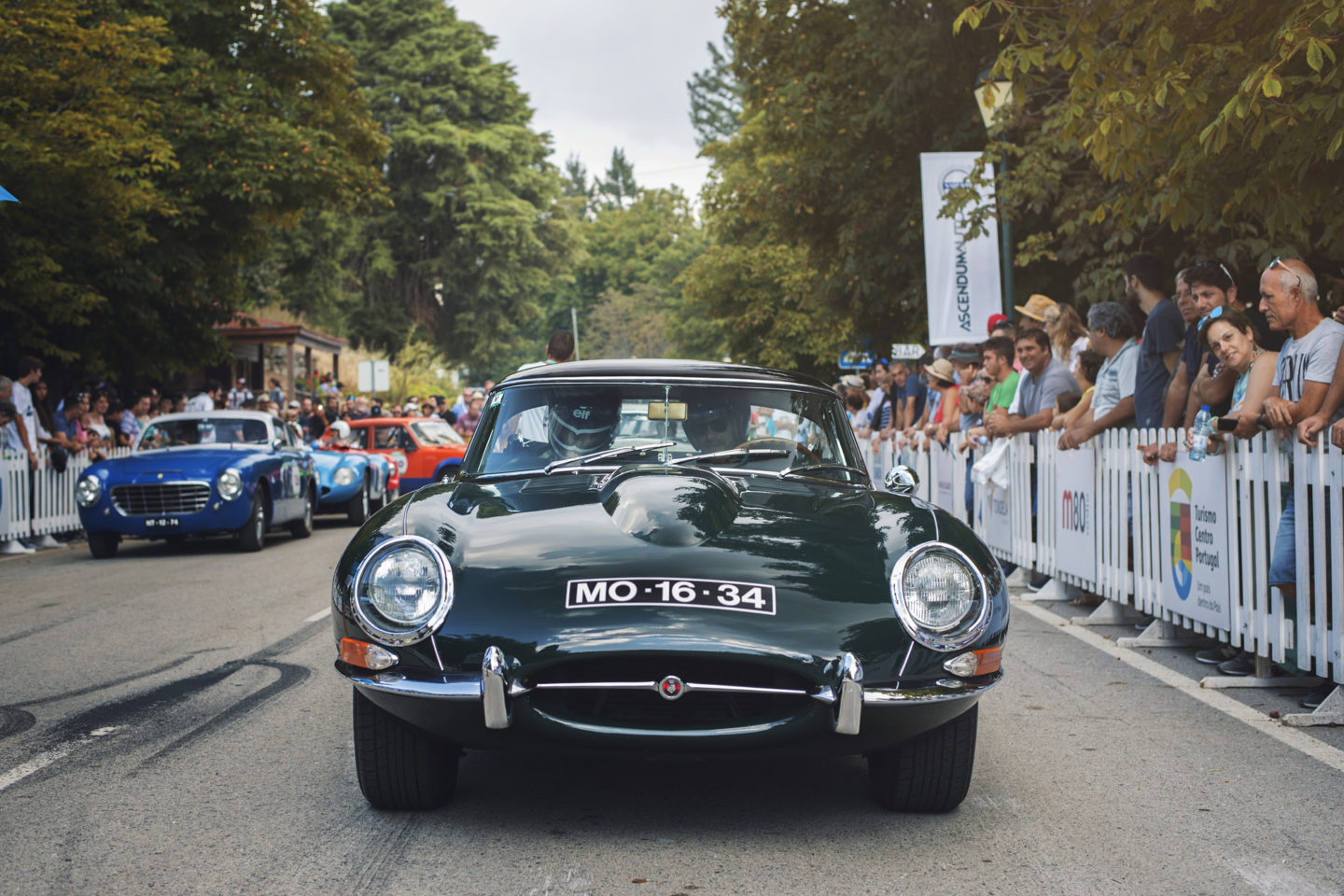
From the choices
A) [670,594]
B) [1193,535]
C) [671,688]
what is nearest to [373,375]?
[1193,535]

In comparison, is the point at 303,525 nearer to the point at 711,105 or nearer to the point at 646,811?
the point at 646,811

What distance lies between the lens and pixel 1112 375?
9.09 m

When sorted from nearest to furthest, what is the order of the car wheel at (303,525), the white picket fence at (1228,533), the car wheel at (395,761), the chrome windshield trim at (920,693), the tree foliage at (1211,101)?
the chrome windshield trim at (920,693) → the car wheel at (395,761) → the white picket fence at (1228,533) → the tree foliage at (1211,101) → the car wheel at (303,525)

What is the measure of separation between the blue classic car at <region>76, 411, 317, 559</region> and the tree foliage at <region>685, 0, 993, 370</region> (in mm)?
9295

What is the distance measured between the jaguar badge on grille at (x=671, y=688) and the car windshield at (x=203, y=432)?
1210 centimetres

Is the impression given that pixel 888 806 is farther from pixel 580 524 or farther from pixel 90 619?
pixel 90 619

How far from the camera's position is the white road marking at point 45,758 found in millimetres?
4711

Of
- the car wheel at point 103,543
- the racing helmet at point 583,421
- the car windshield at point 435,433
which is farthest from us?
the car windshield at point 435,433

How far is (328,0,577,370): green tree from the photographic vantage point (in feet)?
166

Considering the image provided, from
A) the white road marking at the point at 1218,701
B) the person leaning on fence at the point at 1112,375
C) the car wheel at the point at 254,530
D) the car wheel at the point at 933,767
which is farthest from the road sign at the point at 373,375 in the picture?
the car wheel at the point at 933,767

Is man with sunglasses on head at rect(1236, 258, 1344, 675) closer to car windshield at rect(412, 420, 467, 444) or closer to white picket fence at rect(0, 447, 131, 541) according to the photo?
white picket fence at rect(0, 447, 131, 541)

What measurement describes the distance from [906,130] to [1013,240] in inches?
86.2

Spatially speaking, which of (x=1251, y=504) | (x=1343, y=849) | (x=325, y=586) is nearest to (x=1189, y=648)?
(x=1251, y=504)

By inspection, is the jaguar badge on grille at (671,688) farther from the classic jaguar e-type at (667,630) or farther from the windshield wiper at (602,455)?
the windshield wiper at (602,455)
